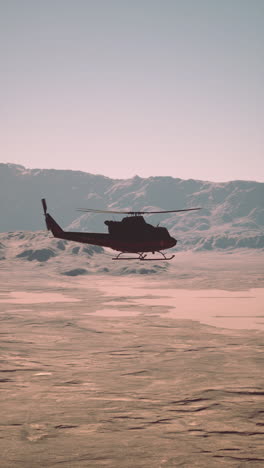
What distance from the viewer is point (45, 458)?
109 metres

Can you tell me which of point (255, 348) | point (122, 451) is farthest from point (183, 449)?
point (255, 348)

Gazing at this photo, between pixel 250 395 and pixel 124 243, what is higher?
pixel 124 243

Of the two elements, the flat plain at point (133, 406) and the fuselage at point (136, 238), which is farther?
the flat plain at point (133, 406)

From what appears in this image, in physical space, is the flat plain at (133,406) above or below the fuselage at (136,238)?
below

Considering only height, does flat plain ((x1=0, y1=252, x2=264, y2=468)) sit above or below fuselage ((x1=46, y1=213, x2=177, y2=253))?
below

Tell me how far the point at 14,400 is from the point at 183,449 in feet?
174

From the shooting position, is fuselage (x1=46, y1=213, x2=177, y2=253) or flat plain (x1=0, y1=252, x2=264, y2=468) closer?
fuselage (x1=46, y1=213, x2=177, y2=253)

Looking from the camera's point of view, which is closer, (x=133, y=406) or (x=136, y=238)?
(x=136, y=238)

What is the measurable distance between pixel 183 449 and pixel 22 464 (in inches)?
1346

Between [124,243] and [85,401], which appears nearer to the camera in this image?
[124,243]

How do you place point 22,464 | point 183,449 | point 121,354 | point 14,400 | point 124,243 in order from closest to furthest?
point 124,243
point 22,464
point 183,449
point 14,400
point 121,354

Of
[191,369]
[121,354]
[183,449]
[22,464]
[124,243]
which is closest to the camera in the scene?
[124,243]

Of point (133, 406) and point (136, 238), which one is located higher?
point (136, 238)

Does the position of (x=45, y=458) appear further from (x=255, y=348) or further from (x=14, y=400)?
(x=255, y=348)
